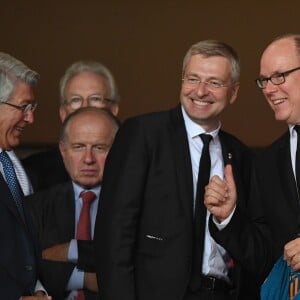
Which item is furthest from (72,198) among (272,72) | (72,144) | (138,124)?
(272,72)

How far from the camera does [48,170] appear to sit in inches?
219

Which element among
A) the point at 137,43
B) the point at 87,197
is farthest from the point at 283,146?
the point at 137,43

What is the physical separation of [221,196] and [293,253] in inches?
15.4

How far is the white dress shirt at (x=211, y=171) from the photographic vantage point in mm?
4602

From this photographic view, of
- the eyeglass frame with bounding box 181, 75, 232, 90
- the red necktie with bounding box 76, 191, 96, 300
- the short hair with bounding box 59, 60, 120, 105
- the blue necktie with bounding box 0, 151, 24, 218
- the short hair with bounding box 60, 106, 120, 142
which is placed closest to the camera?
the blue necktie with bounding box 0, 151, 24, 218

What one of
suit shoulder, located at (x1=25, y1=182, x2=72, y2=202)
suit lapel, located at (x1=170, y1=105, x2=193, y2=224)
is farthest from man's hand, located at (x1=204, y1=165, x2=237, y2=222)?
suit shoulder, located at (x1=25, y1=182, x2=72, y2=202)

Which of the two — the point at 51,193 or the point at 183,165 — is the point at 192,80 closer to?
the point at 183,165

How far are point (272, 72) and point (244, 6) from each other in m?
2.59

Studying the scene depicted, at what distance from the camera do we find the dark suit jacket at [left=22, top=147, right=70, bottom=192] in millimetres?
5509

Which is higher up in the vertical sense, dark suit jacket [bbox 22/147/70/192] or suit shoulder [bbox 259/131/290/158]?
suit shoulder [bbox 259/131/290/158]

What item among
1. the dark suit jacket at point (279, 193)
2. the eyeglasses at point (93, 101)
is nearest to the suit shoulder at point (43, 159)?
the eyeglasses at point (93, 101)

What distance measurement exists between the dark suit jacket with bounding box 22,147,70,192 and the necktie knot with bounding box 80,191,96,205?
428 mm

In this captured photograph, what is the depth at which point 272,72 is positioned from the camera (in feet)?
14.7

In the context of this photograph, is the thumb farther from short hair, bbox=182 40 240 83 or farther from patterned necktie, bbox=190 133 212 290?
short hair, bbox=182 40 240 83
